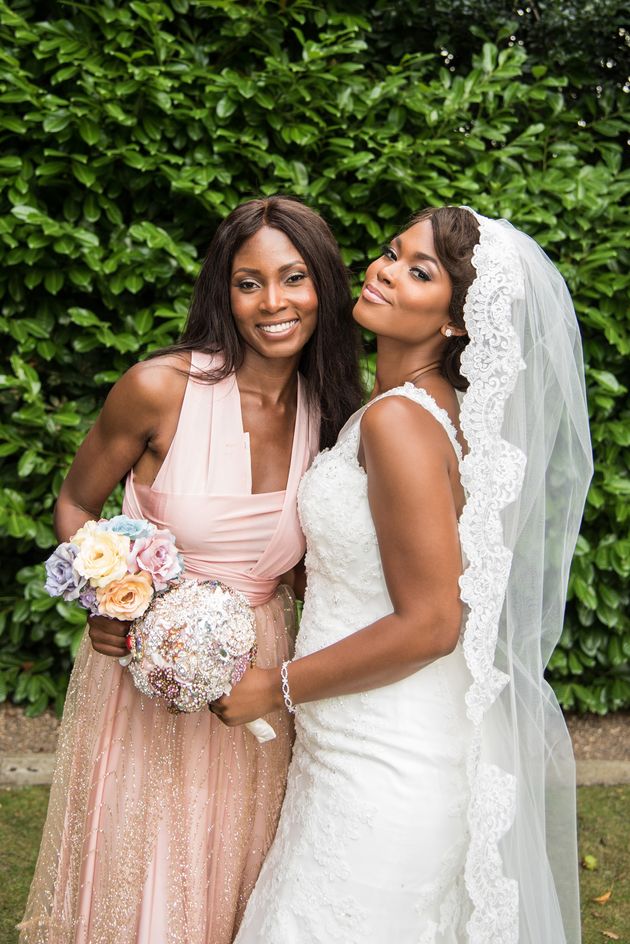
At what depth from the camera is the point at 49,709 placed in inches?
198

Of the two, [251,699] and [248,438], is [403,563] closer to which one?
[251,699]

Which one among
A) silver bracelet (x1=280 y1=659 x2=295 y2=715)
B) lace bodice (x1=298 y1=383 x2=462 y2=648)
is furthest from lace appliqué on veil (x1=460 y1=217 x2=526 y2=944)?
silver bracelet (x1=280 y1=659 x2=295 y2=715)

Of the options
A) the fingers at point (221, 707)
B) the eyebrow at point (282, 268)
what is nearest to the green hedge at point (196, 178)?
the eyebrow at point (282, 268)

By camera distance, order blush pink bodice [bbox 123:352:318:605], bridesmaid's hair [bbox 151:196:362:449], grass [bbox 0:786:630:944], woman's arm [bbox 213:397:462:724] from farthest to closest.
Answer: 1. grass [bbox 0:786:630:944]
2. bridesmaid's hair [bbox 151:196:362:449]
3. blush pink bodice [bbox 123:352:318:605]
4. woman's arm [bbox 213:397:462:724]

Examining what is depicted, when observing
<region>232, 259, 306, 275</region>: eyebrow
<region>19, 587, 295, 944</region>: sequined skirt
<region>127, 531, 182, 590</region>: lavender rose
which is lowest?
<region>19, 587, 295, 944</region>: sequined skirt

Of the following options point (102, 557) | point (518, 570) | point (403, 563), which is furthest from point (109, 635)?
point (518, 570)

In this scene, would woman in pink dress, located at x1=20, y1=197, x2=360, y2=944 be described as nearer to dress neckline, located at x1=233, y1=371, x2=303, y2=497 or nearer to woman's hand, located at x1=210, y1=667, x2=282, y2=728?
dress neckline, located at x1=233, y1=371, x2=303, y2=497

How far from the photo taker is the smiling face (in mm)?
2729

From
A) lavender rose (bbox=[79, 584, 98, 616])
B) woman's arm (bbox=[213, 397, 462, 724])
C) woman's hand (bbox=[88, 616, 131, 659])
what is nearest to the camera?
woman's arm (bbox=[213, 397, 462, 724])

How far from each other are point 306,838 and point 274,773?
0.37m

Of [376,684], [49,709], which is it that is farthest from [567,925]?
[49,709]

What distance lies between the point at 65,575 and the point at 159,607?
0.25m

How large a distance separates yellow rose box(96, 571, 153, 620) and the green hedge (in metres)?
2.24

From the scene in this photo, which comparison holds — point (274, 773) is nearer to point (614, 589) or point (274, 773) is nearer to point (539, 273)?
point (539, 273)
